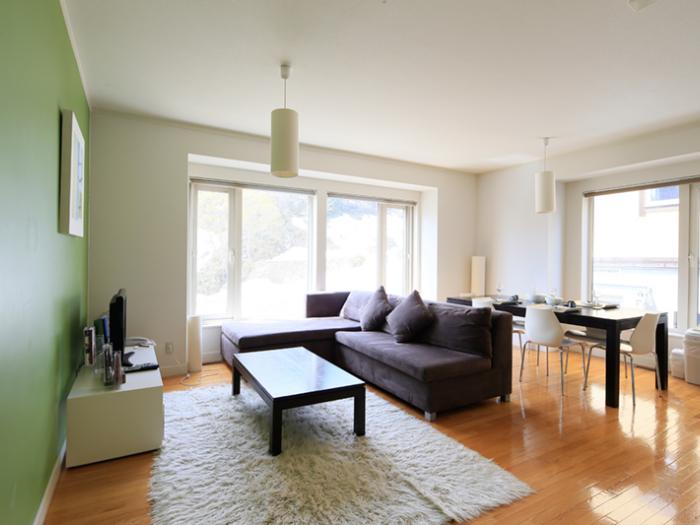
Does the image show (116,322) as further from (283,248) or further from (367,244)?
(367,244)

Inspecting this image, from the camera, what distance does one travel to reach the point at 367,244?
19.3ft

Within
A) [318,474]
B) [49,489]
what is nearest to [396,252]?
[318,474]

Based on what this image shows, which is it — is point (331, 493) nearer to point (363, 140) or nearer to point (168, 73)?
point (168, 73)

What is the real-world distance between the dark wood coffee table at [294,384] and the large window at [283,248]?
5.80 ft

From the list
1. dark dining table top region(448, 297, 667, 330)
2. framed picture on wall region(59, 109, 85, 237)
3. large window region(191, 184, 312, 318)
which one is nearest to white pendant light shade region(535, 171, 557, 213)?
dark dining table top region(448, 297, 667, 330)

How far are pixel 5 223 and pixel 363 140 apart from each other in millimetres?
3731

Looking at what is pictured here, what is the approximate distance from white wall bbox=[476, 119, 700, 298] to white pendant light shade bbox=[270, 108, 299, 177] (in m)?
3.87

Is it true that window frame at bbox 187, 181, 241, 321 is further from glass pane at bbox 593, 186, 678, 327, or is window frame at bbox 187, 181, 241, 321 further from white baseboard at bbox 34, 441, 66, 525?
glass pane at bbox 593, 186, 678, 327

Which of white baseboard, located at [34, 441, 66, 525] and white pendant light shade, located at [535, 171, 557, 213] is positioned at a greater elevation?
white pendant light shade, located at [535, 171, 557, 213]

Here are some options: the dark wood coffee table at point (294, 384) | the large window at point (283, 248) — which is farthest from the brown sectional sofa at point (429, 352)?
the large window at point (283, 248)

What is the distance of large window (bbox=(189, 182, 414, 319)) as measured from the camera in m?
4.67

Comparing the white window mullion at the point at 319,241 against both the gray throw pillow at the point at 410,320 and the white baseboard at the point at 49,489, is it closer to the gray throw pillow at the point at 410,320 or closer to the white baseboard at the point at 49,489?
the gray throw pillow at the point at 410,320

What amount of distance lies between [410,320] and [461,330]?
51 centimetres

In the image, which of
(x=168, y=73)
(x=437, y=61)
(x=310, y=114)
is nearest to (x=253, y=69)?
(x=168, y=73)
